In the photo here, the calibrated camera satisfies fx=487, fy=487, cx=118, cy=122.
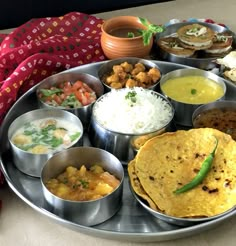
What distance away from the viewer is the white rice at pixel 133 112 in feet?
5.19

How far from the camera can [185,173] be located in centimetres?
144

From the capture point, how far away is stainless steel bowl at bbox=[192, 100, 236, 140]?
5.31 feet

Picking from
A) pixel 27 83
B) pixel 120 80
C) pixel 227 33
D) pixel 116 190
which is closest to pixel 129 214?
pixel 116 190

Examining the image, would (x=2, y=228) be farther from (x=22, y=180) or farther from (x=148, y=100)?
(x=148, y=100)

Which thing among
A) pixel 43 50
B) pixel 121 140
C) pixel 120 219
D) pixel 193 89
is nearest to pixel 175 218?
pixel 120 219

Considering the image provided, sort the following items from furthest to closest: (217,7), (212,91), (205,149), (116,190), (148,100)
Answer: (217,7) → (212,91) → (148,100) → (205,149) → (116,190)

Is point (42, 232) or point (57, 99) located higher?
point (57, 99)

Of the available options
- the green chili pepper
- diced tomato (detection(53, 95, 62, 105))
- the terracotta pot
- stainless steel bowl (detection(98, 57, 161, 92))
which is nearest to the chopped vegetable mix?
diced tomato (detection(53, 95, 62, 105))

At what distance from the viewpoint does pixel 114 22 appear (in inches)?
80.7

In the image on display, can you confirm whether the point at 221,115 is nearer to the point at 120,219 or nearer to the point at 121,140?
the point at 121,140

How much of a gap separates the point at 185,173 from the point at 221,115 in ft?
1.05

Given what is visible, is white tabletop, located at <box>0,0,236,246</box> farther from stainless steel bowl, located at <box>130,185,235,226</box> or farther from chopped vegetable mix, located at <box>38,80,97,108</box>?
chopped vegetable mix, located at <box>38,80,97,108</box>

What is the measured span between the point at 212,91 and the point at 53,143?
25.4 inches

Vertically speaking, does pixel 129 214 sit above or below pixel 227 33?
below
